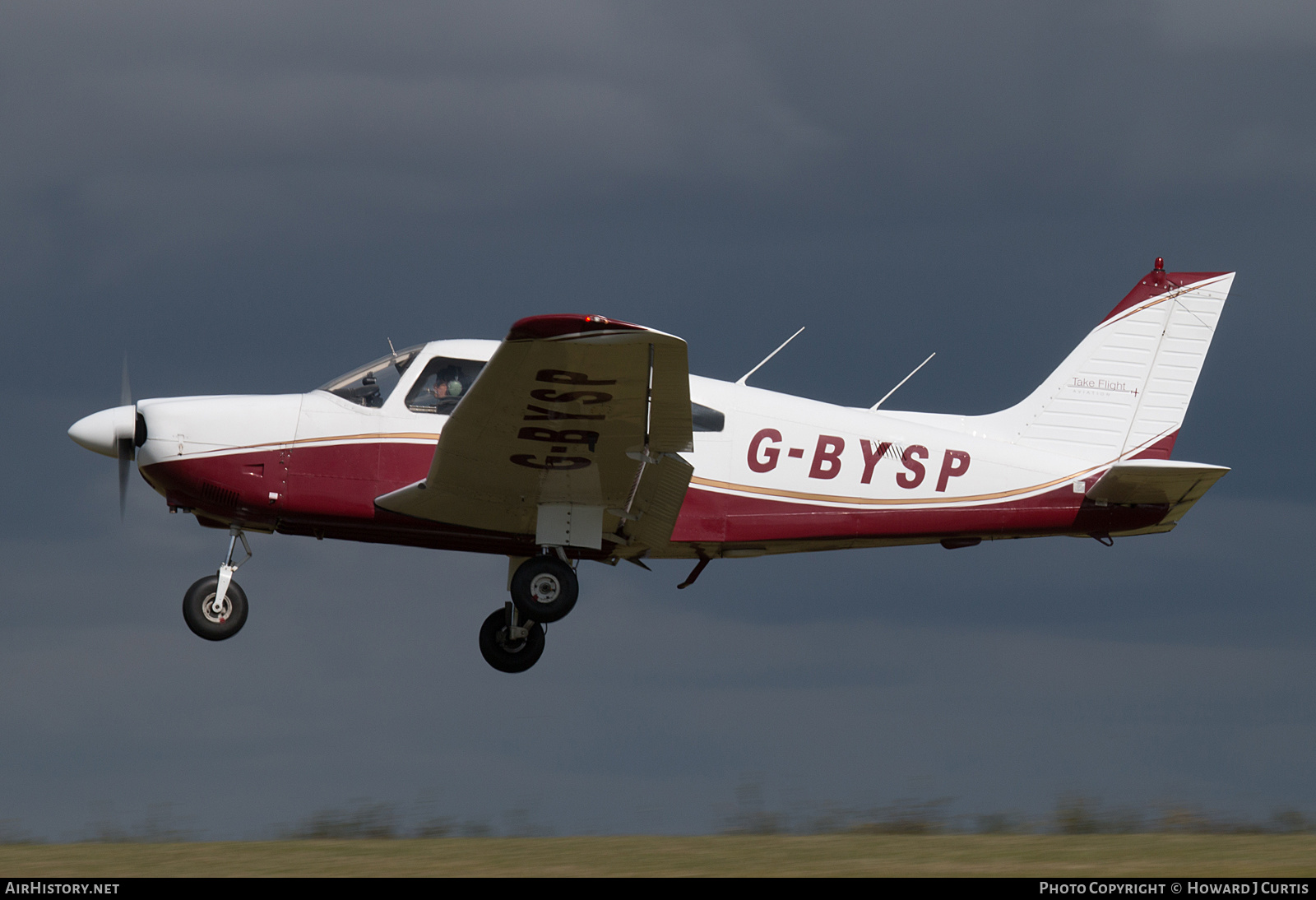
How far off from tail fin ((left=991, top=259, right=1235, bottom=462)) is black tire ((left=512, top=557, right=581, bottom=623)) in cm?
419

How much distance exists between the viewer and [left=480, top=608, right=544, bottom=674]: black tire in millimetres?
11297

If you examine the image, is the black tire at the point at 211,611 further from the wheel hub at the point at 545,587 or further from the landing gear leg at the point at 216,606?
the wheel hub at the point at 545,587

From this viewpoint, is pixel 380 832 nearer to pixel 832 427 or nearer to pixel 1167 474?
pixel 832 427

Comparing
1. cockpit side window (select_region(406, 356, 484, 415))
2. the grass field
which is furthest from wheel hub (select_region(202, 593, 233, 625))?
cockpit side window (select_region(406, 356, 484, 415))

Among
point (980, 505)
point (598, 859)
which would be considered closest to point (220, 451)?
point (598, 859)

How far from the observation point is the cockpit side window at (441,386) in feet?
33.1

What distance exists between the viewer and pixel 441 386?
10125 mm

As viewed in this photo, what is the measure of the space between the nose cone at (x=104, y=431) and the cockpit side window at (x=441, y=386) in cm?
213

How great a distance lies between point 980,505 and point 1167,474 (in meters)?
1.49

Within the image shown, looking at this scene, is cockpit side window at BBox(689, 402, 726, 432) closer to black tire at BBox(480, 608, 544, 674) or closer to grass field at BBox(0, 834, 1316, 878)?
black tire at BBox(480, 608, 544, 674)

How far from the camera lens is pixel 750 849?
26.5 feet

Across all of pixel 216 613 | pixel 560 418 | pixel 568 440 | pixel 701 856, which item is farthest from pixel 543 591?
pixel 701 856

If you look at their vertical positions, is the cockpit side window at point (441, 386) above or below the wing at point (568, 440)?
above

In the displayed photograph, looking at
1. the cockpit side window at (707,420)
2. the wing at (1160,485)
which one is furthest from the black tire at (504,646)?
the wing at (1160,485)
